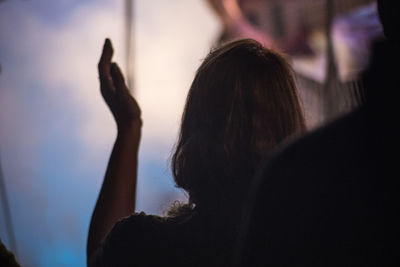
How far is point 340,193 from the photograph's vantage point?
323 mm

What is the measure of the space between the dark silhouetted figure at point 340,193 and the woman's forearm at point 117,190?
0.39 meters

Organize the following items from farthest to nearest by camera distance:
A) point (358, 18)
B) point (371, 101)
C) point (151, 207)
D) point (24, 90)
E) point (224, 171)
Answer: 1. point (358, 18)
2. point (151, 207)
3. point (24, 90)
4. point (224, 171)
5. point (371, 101)

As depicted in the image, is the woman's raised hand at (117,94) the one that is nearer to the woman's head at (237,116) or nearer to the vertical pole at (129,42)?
the woman's head at (237,116)

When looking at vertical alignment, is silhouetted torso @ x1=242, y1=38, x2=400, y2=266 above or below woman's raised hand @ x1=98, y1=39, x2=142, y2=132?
below

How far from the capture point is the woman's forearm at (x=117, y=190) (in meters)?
0.69

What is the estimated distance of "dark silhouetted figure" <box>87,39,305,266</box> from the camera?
0.59 metres

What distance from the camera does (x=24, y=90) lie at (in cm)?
119

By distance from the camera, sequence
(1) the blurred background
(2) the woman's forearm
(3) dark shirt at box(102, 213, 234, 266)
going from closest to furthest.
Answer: (3) dark shirt at box(102, 213, 234, 266)
(2) the woman's forearm
(1) the blurred background

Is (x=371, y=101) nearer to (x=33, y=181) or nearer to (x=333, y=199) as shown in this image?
(x=333, y=199)

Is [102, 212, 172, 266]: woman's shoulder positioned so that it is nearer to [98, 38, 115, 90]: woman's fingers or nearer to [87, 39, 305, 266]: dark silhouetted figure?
[87, 39, 305, 266]: dark silhouetted figure

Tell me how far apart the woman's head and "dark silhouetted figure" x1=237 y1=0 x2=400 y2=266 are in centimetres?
27

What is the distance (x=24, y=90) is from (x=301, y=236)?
39.7 inches

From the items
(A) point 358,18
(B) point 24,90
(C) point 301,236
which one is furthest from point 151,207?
(A) point 358,18

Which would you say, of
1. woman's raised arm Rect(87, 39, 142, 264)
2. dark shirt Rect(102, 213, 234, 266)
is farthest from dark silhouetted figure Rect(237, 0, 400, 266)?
woman's raised arm Rect(87, 39, 142, 264)
